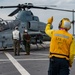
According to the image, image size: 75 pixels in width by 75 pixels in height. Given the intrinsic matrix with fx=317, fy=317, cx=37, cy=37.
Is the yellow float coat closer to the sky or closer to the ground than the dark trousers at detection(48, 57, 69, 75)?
closer to the sky

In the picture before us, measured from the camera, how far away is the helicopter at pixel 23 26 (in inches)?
937

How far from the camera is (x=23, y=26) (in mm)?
25562

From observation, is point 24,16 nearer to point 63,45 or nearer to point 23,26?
point 23,26

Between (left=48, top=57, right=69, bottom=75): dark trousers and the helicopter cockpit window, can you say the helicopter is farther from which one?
(left=48, top=57, right=69, bottom=75): dark trousers

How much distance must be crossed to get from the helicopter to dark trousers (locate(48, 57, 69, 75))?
680 inches

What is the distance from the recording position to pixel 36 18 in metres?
28.7

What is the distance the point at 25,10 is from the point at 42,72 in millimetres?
16610

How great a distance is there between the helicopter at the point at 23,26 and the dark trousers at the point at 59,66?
56.7 ft

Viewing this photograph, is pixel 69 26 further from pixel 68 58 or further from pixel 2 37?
pixel 2 37

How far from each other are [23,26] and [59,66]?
19.3 meters

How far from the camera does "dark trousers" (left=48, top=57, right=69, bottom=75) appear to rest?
635 cm

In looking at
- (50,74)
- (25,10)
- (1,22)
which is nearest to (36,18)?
(25,10)

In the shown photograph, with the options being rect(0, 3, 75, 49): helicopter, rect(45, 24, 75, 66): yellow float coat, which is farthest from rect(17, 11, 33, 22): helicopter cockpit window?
rect(45, 24, 75, 66): yellow float coat

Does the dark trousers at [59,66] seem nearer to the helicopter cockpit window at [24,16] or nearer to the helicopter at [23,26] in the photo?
the helicopter at [23,26]
